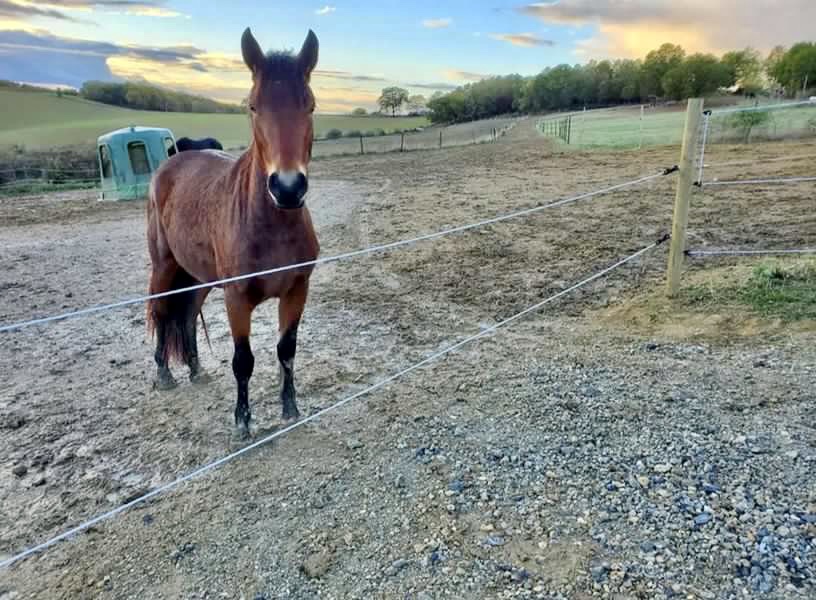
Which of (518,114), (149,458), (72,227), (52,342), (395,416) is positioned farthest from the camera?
(518,114)

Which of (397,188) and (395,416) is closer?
(395,416)

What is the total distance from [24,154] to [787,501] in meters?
26.6

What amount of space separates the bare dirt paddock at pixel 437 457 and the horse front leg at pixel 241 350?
0.17m

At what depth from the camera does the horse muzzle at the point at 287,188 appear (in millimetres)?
2127

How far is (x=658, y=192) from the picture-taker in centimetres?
959

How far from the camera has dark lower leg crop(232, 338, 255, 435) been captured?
294 centimetres

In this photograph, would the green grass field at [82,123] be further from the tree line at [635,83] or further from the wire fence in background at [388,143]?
the tree line at [635,83]

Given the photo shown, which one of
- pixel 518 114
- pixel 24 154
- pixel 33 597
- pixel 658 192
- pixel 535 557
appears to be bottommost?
pixel 33 597

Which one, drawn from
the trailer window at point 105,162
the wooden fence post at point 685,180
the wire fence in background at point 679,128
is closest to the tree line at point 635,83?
the wire fence in background at point 679,128

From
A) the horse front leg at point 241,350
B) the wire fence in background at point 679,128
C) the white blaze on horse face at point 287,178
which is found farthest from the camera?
the wire fence in background at point 679,128

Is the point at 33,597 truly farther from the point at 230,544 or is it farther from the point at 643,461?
the point at 643,461

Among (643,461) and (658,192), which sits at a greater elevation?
(658,192)

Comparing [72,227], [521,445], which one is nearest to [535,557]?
[521,445]

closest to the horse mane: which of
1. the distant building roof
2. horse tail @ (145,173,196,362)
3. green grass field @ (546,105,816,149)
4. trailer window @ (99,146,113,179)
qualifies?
horse tail @ (145,173,196,362)
